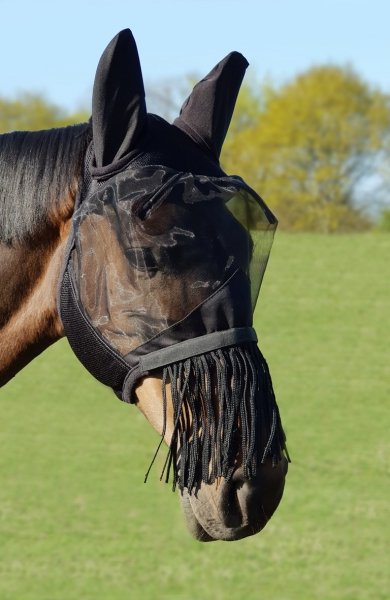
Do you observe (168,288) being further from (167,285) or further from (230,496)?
(230,496)

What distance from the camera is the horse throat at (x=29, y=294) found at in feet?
8.07

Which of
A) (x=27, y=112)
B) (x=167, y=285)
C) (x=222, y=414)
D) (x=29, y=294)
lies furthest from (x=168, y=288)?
(x=27, y=112)

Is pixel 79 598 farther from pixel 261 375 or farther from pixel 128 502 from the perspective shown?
pixel 261 375

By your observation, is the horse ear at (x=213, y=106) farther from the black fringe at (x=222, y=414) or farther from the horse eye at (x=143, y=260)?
the black fringe at (x=222, y=414)

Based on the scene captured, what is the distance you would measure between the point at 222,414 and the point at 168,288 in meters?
0.31

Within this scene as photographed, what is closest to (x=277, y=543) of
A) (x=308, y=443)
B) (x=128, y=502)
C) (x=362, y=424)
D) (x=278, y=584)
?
(x=278, y=584)

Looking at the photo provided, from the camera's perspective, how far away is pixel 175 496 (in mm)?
9008

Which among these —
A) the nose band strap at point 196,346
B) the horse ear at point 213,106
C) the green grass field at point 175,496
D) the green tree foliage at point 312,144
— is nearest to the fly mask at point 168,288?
the nose band strap at point 196,346

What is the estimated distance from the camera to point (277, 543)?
8.51 m

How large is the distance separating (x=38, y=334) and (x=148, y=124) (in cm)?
61

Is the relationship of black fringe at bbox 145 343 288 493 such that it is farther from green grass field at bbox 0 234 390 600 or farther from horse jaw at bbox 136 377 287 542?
green grass field at bbox 0 234 390 600

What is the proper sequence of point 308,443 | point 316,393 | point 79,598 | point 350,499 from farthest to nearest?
point 316,393 → point 308,443 → point 350,499 → point 79,598

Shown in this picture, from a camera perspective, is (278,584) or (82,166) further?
(278,584)

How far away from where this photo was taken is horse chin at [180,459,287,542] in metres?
2.26
